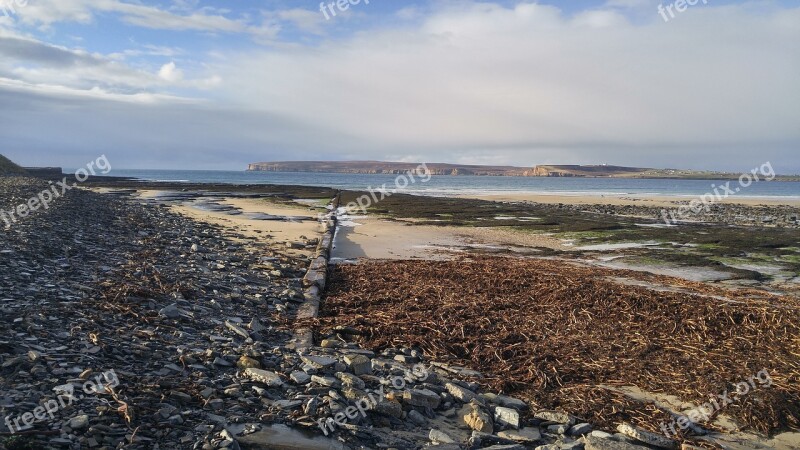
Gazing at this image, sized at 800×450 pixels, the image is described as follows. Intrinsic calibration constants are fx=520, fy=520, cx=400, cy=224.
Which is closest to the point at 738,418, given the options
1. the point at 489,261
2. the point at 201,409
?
the point at 201,409

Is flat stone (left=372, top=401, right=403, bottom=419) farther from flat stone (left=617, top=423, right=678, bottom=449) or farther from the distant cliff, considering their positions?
the distant cliff

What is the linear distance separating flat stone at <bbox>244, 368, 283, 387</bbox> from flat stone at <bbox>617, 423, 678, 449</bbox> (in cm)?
291

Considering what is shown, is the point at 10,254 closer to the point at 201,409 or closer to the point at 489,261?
the point at 201,409

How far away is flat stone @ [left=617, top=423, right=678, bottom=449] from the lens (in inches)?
161

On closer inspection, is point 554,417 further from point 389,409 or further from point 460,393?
point 389,409

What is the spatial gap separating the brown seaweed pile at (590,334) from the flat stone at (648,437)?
0.77 ft

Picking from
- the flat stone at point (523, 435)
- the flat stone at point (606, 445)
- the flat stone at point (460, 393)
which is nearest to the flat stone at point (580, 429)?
the flat stone at point (606, 445)

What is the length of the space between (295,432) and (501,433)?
1623mm

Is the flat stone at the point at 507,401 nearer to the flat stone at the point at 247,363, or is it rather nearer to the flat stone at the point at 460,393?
the flat stone at the point at 460,393

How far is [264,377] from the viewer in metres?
4.54

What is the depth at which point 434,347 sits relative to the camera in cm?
610

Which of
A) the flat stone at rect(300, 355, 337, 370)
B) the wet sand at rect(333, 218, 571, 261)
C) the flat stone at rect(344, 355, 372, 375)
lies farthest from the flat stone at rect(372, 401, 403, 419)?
the wet sand at rect(333, 218, 571, 261)

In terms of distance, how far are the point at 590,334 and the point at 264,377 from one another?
4.25 m

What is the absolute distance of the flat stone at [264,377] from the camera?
448 centimetres
